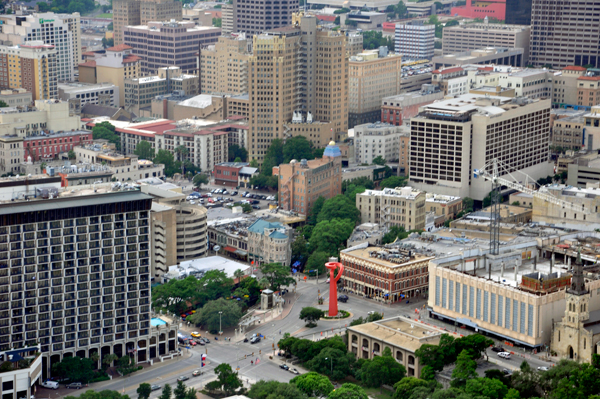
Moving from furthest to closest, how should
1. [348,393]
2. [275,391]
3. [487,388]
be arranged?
1. [275,391]
2. [487,388]
3. [348,393]

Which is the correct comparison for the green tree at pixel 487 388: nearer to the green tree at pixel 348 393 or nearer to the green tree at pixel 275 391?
the green tree at pixel 348 393

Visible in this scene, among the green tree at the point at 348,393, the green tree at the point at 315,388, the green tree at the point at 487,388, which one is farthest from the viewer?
the green tree at the point at 315,388

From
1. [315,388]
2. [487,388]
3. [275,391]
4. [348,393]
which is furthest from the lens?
[315,388]

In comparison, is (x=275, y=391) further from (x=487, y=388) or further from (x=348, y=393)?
(x=487, y=388)

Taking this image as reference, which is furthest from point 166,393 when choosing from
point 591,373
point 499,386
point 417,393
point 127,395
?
point 591,373

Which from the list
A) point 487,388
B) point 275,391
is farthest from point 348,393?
point 487,388

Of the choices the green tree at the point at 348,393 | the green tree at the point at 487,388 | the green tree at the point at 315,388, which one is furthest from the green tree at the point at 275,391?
the green tree at the point at 487,388
